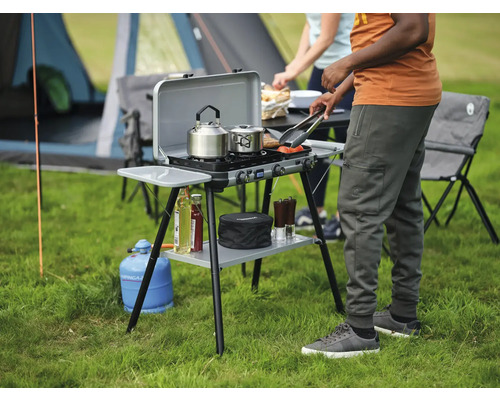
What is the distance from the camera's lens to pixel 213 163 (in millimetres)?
2920

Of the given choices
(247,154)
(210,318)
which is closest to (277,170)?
(247,154)

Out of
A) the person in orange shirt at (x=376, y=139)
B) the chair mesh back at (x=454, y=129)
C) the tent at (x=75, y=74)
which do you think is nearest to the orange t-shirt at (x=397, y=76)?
the person in orange shirt at (x=376, y=139)

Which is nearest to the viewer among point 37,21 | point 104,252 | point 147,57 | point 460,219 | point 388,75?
point 388,75

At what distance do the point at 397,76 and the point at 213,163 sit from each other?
755mm

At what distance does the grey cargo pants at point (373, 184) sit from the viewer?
9.43ft

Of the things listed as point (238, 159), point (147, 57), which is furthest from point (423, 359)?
point (147, 57)

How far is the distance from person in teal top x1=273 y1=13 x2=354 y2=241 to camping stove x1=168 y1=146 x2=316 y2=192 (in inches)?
44.6

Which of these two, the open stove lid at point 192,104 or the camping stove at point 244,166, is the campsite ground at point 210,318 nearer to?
the camping stove at point 244,166

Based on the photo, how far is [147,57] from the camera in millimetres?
6391

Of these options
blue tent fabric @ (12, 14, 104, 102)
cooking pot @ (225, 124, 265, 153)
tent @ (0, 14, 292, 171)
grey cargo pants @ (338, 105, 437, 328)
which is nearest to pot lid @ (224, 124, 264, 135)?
cooking pot @ (225, 124, 265, 153)

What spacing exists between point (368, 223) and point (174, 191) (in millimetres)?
787

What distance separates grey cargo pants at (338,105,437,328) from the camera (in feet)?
9.43

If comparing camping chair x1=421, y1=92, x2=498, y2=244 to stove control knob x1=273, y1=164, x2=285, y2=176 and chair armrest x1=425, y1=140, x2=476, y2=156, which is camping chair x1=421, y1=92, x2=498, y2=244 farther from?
stove control knob x1=273, y1=164, x2=285, y2=176

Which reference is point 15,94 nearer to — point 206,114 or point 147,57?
point 147,57
